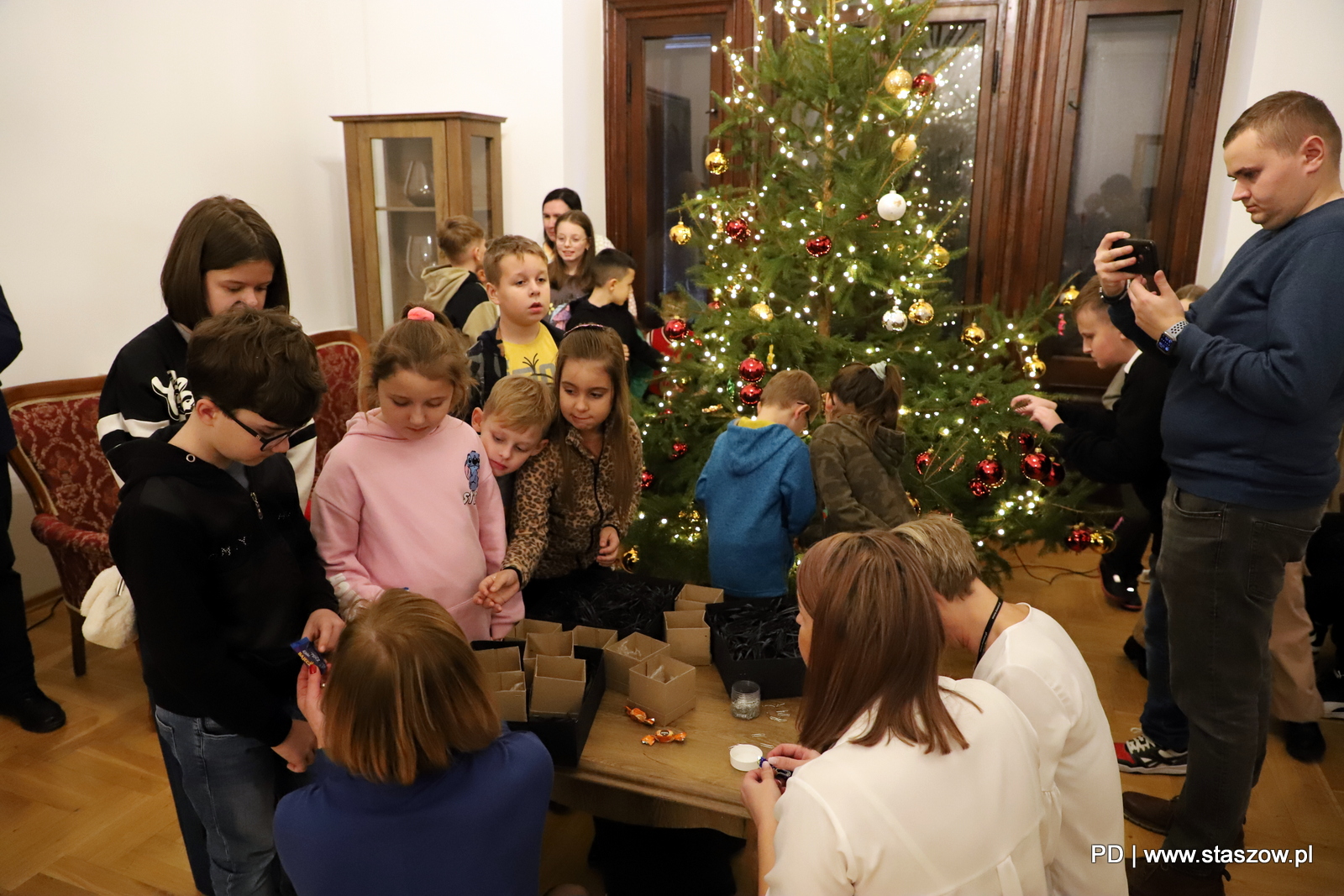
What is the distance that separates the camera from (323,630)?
1707mm

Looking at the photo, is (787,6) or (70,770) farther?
(787,6)

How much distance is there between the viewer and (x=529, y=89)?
5.05 meters

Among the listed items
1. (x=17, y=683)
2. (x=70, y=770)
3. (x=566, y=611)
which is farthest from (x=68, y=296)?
(x=566, y=611)

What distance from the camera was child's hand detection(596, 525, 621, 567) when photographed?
2.48m

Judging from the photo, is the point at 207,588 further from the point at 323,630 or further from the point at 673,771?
the point at 673,771

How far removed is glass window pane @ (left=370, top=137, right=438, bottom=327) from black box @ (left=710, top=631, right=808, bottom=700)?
350 centimetres

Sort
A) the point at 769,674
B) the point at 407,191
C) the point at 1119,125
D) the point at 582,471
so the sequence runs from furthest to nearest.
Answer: the point at 407,191 < the point at 1119,125 < the point at 582,471 < the point at 769,674

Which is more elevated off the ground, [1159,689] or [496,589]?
[496,589]

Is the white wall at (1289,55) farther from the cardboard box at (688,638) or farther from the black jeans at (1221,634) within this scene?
the cardboard box at (688,638)

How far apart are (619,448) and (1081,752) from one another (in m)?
1.36

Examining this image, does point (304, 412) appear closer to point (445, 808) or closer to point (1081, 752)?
point (445, 808)

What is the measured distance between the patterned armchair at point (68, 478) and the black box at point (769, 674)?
2350mm

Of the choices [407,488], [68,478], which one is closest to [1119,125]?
[407,488]

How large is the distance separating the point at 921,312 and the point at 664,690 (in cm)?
225
